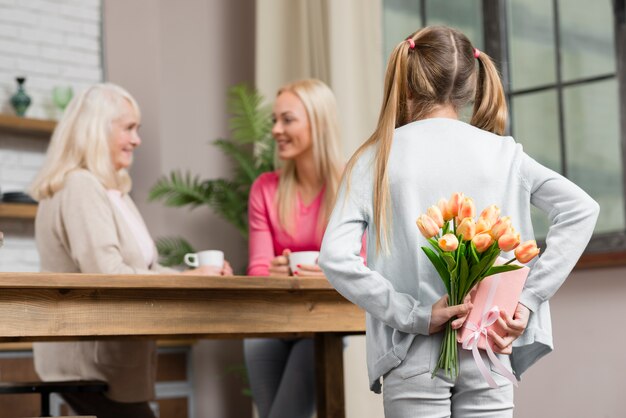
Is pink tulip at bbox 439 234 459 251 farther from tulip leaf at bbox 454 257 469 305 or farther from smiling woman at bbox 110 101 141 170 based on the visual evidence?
smiling woman at bbox 110 101 141 170

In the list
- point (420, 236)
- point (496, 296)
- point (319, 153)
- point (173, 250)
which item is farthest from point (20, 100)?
point (496, 296)

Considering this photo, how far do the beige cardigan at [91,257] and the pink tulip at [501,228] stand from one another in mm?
1363

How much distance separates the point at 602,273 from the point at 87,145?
186 cm

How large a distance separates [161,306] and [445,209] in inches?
28.8

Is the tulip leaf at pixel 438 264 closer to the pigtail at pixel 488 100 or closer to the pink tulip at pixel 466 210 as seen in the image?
the pink tulip at pixel 466 210

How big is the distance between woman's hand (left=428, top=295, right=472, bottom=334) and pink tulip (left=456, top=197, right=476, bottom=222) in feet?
0.50

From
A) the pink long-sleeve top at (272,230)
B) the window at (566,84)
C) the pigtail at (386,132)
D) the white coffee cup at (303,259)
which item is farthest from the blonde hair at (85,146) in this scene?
the window at (566,84)

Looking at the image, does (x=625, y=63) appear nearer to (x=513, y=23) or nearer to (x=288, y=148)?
(x=513, y=23)

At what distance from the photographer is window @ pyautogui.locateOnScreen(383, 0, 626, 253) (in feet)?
12.2

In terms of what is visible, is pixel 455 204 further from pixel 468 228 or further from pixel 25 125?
pixel 25 125

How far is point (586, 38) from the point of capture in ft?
12.6

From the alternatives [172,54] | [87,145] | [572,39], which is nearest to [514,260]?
[87,145]

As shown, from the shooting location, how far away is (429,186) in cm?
176

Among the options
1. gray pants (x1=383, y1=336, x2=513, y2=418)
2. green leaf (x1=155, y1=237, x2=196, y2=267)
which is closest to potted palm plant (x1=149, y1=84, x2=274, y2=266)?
green leaf (x1=155, y1=237, x2=196, y2=267)
